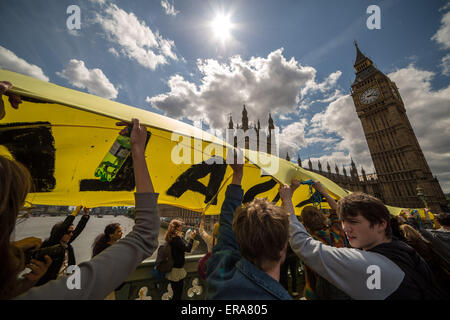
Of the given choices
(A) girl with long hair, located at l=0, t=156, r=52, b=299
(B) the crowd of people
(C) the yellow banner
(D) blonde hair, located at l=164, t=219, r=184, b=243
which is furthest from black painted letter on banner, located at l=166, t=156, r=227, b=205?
(A) girl with long hair, located at l=0, t=156, r=52, b=299

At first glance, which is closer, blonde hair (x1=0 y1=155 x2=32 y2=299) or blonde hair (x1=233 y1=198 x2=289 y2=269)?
blonde hair (x1=0 y1=155 x2=32 y2=299)

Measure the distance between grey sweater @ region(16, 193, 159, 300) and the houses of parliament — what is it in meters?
34.0

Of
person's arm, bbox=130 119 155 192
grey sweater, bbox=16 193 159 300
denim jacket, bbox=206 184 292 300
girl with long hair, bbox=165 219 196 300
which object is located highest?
person's arm, bbox=130 119 155 192

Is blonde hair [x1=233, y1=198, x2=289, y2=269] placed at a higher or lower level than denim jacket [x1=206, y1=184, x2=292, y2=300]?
higher

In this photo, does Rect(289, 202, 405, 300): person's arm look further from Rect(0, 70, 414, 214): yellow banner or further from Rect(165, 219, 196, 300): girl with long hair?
Rect(165, 219, 196, 300): girl with long hair

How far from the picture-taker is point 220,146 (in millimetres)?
2139

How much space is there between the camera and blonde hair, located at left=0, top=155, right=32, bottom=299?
0.73m

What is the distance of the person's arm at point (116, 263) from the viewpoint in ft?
2.22

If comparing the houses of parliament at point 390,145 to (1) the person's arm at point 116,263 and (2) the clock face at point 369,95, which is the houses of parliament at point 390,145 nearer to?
(2) the clock face at point 369,95

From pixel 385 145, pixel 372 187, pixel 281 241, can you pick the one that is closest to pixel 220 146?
pixel 281 241

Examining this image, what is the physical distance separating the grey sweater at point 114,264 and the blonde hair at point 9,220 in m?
0.16

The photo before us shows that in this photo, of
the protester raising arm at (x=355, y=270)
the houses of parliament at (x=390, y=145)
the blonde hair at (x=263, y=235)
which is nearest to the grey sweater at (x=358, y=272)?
the protester raising arm at (x=355, y=270)
